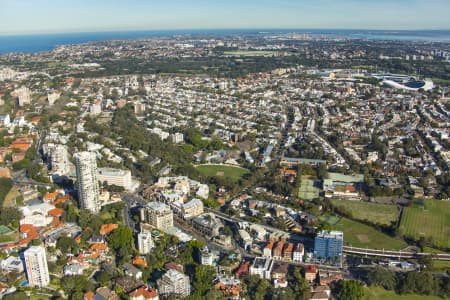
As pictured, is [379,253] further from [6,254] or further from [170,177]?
[6,254]

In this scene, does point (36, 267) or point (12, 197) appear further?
point (12, 197)

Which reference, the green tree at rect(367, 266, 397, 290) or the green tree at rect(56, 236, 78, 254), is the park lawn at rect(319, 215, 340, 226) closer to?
the green tree at rect(367, 266, 397, 290)

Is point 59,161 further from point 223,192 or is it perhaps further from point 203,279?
point 203,279

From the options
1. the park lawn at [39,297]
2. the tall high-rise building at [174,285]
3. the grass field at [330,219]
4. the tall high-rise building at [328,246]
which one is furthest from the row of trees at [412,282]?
the park lawn at [39,297]

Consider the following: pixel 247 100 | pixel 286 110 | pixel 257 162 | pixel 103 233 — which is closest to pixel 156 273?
pixel 103 233

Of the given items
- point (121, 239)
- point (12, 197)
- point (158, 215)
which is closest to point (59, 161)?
point (12, 197)

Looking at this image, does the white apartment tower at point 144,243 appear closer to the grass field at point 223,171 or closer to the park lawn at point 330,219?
the park lawn at point 330,219

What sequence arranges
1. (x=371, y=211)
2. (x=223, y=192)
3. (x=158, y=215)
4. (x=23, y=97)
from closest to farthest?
1. (x=158, y=215)
2. (x=371, y=211)
3. (x=223, y=192)
4. (x=23, y=97)
